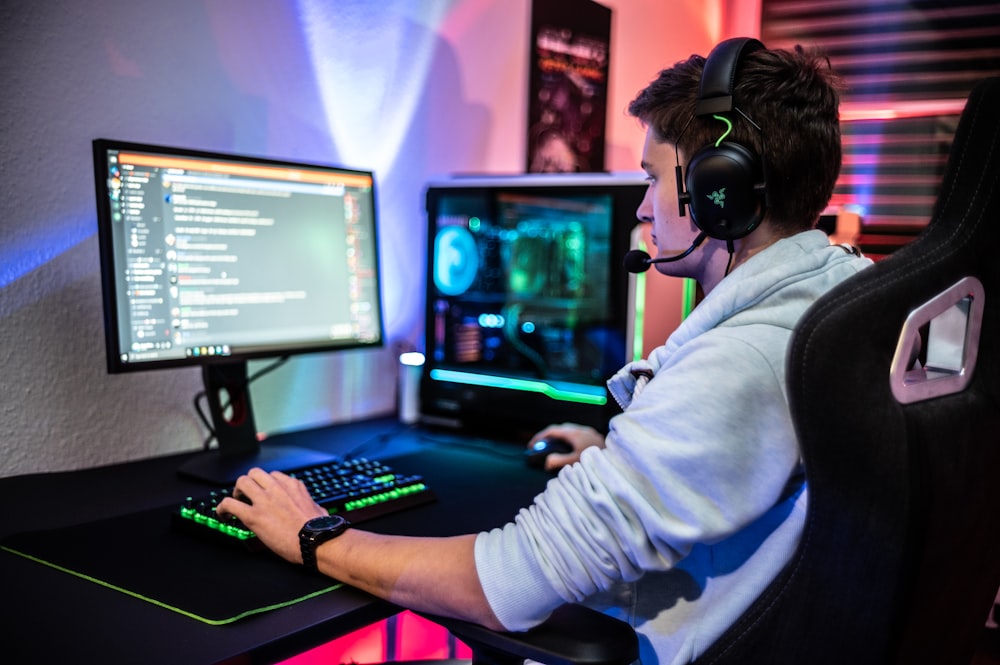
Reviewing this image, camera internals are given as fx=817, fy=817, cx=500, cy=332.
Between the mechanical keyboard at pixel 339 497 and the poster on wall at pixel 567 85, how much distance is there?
1.28m

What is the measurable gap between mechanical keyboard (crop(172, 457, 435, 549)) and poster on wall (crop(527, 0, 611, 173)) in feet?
4.21

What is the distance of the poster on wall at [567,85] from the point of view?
225 centimetres

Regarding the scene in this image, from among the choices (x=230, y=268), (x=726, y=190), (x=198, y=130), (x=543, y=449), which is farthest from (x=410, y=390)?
(x=726, y=190)

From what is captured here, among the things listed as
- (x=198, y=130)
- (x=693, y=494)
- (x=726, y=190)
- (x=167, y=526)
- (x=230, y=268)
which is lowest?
(x=167, y=526)

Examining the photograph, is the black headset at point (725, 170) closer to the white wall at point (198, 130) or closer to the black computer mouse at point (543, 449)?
the black computer mouse at point (543, 449)

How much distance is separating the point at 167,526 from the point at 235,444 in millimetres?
336

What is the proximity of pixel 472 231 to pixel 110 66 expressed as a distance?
0.74 metres

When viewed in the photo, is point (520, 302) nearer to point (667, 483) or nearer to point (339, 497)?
point (339, 497)

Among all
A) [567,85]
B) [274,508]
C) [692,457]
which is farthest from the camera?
[567,85]

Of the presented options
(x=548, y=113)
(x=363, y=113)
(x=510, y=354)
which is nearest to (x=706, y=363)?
(x=510, y=354)

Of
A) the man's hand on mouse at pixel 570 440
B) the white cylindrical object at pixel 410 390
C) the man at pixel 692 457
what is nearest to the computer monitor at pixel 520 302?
the white cylindrical object at pixel 410 390

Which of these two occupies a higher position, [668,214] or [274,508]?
[668,214]

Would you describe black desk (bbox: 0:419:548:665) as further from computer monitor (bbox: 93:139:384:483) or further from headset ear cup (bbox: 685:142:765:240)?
headset ear cup (bbox: 685:142:765:240)

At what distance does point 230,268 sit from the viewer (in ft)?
4.35
